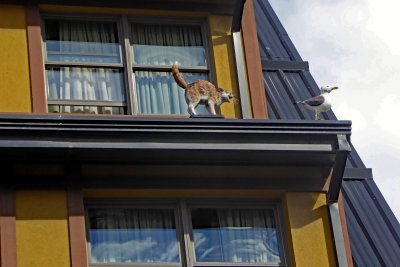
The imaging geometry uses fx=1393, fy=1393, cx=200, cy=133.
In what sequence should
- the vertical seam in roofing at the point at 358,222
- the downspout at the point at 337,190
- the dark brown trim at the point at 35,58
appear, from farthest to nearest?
the vertical seam in roofing at the point at 358,222, the dark brown trim at the point at 35,58, the downspout at the point at 337,190

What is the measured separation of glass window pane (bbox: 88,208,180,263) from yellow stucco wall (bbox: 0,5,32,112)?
1.83 m

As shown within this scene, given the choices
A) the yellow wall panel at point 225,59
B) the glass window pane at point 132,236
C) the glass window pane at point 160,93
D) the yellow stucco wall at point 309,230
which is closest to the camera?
the glass window pane at point 132,236

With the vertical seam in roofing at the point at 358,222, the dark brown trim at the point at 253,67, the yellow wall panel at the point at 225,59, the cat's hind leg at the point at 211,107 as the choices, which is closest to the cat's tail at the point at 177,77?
the cat's hind leg at the point at 211,107

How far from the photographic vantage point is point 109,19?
65.5ft

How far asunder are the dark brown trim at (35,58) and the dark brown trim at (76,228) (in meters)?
1.45

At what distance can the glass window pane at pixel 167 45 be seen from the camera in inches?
784

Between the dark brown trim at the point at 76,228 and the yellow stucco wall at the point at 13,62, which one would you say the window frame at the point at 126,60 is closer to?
the yellow stucco wall at the point at 13,62

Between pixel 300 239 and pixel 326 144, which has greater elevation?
pixel 326 144

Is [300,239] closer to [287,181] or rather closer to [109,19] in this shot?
[287,181]

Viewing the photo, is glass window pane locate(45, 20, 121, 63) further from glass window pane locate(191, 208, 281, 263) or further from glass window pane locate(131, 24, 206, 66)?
glass window pane locate(191, 208, 281, 263)

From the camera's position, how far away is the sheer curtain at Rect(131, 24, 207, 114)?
19.5 meters

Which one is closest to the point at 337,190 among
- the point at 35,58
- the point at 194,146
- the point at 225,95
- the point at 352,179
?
the point at 225,95

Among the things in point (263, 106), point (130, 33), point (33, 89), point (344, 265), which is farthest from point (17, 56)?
point (344, 265)

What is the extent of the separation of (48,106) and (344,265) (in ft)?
14.8
